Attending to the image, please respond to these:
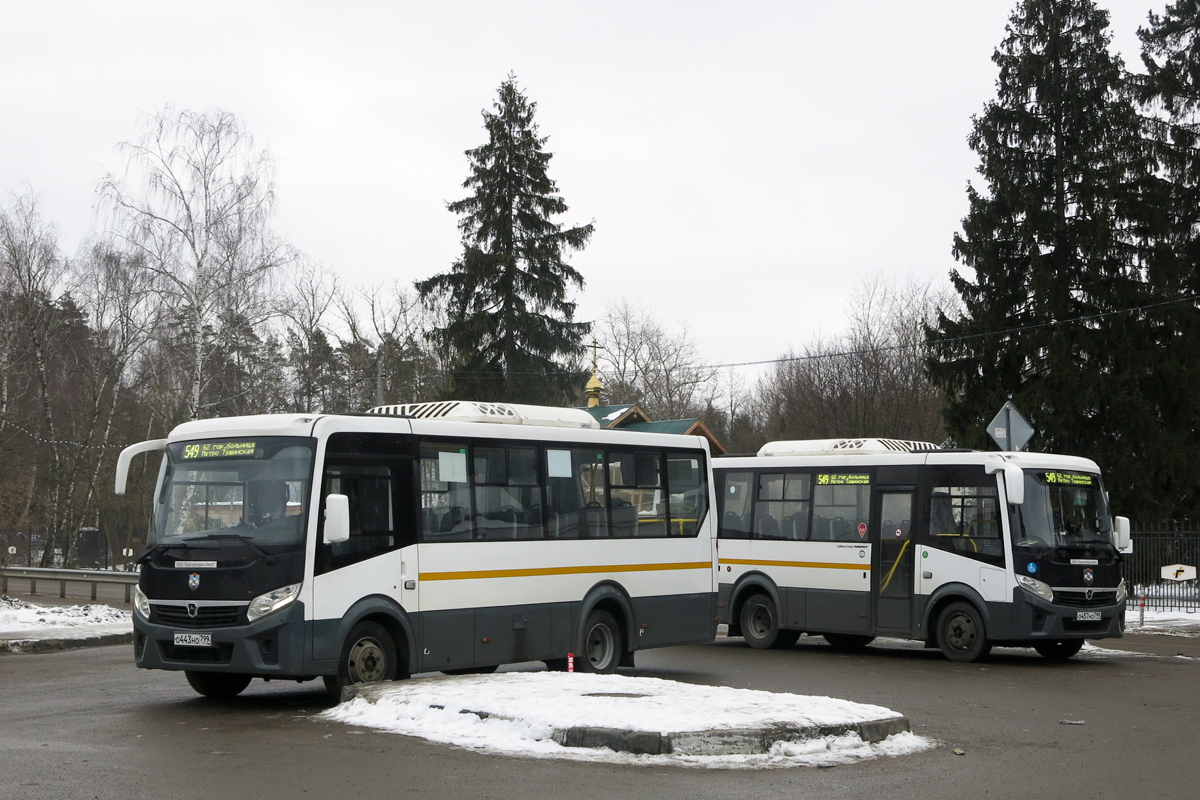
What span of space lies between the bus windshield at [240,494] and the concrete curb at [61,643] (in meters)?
8.49

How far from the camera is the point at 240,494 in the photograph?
1205 centimetres

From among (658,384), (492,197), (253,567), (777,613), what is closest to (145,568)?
(253,567)

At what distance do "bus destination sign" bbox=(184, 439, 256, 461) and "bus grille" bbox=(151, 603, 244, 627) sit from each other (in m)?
1.38

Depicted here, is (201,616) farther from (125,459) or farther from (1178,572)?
(1178,572)

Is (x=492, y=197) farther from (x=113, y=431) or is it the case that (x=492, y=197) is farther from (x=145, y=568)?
(x=145, y=568)

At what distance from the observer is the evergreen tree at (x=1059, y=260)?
35.6 m

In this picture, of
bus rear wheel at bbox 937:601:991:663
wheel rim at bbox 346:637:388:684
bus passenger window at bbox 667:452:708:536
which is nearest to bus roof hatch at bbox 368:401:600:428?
bus passenger window at bbox 667:452:708:536

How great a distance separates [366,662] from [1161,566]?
23.8 meters

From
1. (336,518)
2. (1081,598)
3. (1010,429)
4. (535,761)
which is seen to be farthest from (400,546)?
(1010,429)

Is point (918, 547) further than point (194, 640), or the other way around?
point (918, 547)

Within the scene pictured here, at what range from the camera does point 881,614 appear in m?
19.0

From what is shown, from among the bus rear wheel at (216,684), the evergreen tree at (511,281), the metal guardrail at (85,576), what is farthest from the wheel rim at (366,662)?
the evergreen tree at (511,281)

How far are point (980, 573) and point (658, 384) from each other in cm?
5928

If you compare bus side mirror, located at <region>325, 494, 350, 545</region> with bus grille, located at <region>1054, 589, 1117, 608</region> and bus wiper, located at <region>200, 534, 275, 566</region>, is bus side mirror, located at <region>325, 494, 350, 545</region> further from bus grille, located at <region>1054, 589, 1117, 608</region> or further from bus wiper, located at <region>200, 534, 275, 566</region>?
bus grille, located at <region>1054, 589, 1117, 608</region>
